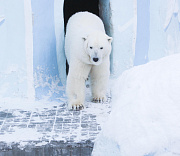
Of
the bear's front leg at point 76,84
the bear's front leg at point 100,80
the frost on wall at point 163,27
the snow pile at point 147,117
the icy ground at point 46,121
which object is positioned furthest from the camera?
the frost on wall at point 163,27

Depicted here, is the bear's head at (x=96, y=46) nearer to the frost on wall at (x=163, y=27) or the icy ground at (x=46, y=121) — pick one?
the icy ground at (x=46, y=121)

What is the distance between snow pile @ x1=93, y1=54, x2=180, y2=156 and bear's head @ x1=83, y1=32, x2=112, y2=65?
1711 mm

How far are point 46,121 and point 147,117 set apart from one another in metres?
2.11

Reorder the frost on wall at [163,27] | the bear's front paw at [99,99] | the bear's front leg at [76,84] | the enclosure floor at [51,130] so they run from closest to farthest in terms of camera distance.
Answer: the enclosure floor at [51,130], the bear's front leg at [76,84], the bear's front paw at [99,99], the frost on wall at [163,27]

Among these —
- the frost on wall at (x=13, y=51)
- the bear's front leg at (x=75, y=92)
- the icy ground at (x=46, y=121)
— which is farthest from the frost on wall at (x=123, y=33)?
the frost on wall at (x=13, y=51)

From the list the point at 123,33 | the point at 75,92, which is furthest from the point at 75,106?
the point at 123,33

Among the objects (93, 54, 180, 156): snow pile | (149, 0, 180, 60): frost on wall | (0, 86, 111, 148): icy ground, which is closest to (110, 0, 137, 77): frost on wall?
(149, 0, 180, 60): frost on wall

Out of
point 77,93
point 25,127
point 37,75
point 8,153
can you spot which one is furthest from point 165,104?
point 37,75

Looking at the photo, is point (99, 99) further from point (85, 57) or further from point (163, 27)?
point (163, 27)

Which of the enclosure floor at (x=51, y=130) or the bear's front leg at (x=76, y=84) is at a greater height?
the bear's front leg at (x=76, y=84)

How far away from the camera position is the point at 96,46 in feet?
11.5

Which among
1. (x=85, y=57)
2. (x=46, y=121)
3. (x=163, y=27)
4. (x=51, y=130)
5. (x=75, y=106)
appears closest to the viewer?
(x=51, y=130)

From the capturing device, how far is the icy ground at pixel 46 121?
10.1 ft

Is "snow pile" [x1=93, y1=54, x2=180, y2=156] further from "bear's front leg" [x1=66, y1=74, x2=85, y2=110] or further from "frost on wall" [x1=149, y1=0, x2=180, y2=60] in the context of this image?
"frost on wall" [x1=149, y1=0, x2=180, y2=60]
